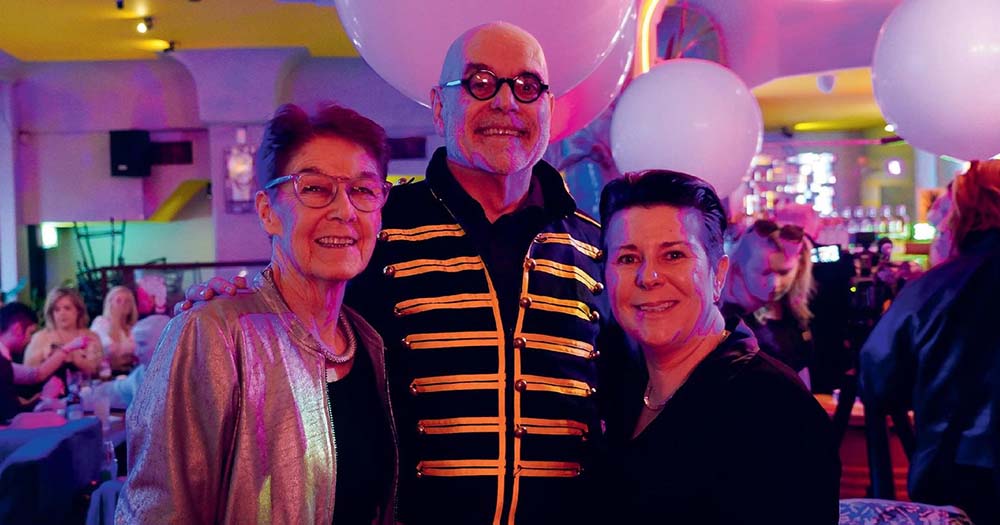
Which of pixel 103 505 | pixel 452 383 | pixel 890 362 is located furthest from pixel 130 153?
pixel 452 383

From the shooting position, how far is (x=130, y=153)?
40.0 ft

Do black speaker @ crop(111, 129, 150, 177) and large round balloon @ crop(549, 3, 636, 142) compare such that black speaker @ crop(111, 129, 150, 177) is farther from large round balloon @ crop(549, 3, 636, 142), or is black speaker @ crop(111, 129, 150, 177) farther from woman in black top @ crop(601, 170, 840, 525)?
woman in black top @ crop(601, 170, 840, 525)

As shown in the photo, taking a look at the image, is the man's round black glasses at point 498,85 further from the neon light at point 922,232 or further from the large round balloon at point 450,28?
the neon light at point 922,232

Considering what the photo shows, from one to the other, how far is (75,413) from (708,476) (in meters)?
4.21

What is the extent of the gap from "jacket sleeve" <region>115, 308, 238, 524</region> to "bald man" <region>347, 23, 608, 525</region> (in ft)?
1.58

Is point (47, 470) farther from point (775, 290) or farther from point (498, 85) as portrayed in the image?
point (775, 290)

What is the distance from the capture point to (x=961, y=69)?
2.91 meters

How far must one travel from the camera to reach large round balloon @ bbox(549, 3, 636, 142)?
118 inches

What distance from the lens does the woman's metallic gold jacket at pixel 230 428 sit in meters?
1.38

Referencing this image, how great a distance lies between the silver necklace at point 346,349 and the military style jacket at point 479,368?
18cm

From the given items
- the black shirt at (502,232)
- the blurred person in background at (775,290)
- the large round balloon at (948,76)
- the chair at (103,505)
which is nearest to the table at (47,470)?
the chair at (103,505)

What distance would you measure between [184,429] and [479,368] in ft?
2.11

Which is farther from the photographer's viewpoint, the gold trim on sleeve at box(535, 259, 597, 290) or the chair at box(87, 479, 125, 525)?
the chair at box(87, 479, 125, 525)

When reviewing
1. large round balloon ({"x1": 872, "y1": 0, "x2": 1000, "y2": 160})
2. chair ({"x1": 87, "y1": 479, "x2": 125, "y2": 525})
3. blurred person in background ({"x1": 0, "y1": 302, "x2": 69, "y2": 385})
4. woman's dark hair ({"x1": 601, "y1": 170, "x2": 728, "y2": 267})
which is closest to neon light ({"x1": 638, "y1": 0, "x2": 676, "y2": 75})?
large round balloon ({"x1": 872, "y1": 0, "x2": 1000, "y2": 160})
